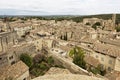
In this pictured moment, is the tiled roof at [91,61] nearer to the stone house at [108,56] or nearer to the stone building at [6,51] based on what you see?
the stone house at [108,56]

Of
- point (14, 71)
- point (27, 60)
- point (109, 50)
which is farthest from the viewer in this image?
point (109, 50)

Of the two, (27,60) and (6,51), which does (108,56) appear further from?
(6,51)

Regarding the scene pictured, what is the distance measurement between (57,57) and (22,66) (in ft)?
31.9

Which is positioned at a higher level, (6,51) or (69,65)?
(6,51)

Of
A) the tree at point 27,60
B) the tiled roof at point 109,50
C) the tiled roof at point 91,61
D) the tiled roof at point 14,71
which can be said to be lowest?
the tiled roof at point 91,61

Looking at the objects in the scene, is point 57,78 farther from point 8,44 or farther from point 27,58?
point 8,44

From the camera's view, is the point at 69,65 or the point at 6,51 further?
the point at 6,51

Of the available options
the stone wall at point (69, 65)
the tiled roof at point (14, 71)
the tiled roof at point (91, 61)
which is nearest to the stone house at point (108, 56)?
the tiled roof at point (91, 61)

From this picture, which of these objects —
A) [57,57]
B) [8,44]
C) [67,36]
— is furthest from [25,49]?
[67,36]

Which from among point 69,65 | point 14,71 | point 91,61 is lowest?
point 91,61

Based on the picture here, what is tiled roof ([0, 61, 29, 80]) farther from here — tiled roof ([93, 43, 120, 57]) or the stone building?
tiled roof ([93, 43, 120, 57])

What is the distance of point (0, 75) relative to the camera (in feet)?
68.3

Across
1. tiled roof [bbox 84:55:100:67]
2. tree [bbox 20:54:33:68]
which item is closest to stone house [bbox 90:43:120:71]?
tiled roof [bbox 84:55:100:67]

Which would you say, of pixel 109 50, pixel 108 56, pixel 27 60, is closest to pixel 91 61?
pixel 108 56
